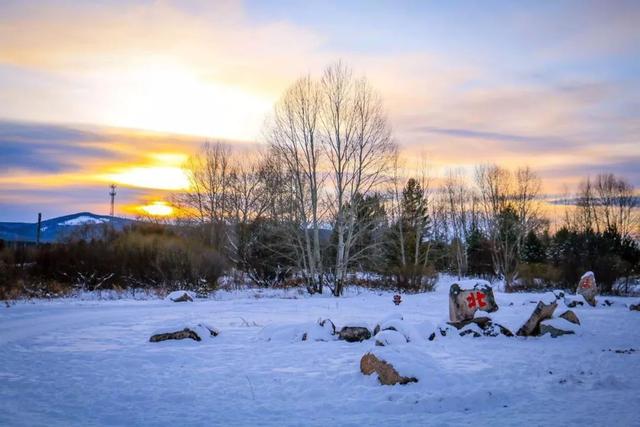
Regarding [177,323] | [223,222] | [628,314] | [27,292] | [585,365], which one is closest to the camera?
[585,365]

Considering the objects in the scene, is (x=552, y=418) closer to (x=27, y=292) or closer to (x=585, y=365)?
(x=585, y=365)

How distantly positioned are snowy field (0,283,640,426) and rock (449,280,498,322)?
1.26 meters

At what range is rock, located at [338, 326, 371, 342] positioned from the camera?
10.5 metres

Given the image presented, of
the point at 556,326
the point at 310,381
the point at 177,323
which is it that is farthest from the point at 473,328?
the point at 177,323

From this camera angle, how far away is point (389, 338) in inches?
Result: 371

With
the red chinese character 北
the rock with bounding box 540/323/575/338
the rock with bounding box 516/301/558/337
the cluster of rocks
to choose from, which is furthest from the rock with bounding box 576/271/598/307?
the rock with bounding box 516/301/558/337

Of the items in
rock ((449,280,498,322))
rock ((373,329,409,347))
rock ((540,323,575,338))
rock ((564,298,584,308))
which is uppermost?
rock ((449,280,498,322))

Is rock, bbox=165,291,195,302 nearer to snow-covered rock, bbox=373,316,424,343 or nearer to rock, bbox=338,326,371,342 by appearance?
rock, bbox=338,326,371,342

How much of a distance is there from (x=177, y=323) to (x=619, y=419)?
828 cm

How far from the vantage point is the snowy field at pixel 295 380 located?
18.8 feet

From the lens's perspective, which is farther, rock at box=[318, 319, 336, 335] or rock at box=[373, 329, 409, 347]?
rock at box=[318, 319, 336, 335]

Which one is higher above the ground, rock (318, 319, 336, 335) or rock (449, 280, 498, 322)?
rock (449, 280, 498, 322)

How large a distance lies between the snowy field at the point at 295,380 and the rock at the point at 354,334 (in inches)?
13.4

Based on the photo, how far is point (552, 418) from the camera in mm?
5453
